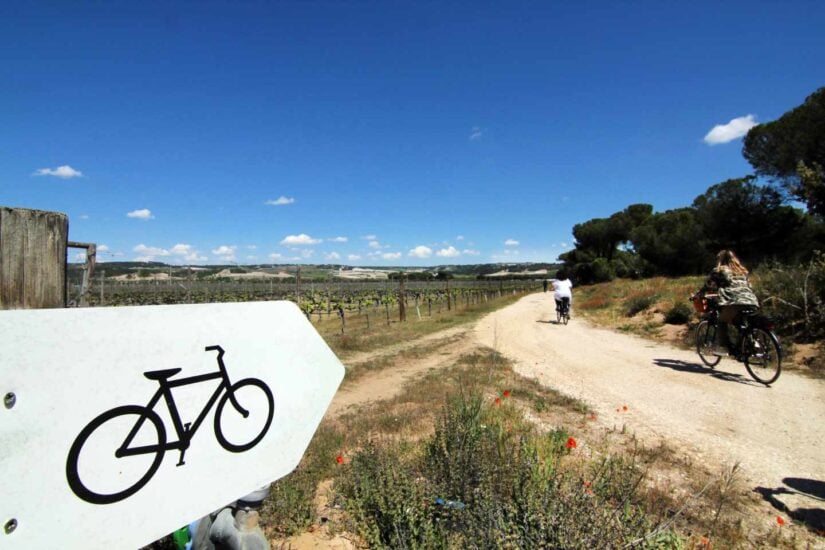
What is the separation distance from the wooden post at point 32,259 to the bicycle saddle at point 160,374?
390 mm

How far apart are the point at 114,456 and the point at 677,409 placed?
571 centimetres

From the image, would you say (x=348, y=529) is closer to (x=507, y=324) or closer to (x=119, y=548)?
(x=119, y=548)

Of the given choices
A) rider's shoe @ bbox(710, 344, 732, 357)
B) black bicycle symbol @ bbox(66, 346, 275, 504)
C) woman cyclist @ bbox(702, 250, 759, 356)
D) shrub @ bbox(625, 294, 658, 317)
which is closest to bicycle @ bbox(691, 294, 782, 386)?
woman cyclist @ bbox(702, 250, 759, 356)

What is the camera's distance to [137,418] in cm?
98

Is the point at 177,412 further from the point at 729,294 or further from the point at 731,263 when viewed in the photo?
the point at 731,263

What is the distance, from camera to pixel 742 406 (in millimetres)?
5047

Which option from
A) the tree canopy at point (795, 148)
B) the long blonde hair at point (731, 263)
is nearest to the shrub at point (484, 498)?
the long blonde hair at point (731, 263)

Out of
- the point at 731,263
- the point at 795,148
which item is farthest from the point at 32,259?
the point at 795,148

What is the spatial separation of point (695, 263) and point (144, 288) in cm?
3655

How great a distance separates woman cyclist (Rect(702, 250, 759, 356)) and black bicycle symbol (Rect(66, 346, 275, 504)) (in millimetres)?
7369

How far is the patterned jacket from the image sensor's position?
6.25 metres

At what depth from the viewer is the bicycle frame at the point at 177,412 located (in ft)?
3.16

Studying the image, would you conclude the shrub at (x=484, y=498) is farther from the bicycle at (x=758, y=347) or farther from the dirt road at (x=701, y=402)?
the bicycle at (x=758, y=347)

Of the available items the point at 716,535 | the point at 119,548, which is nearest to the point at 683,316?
the point at 716,535
